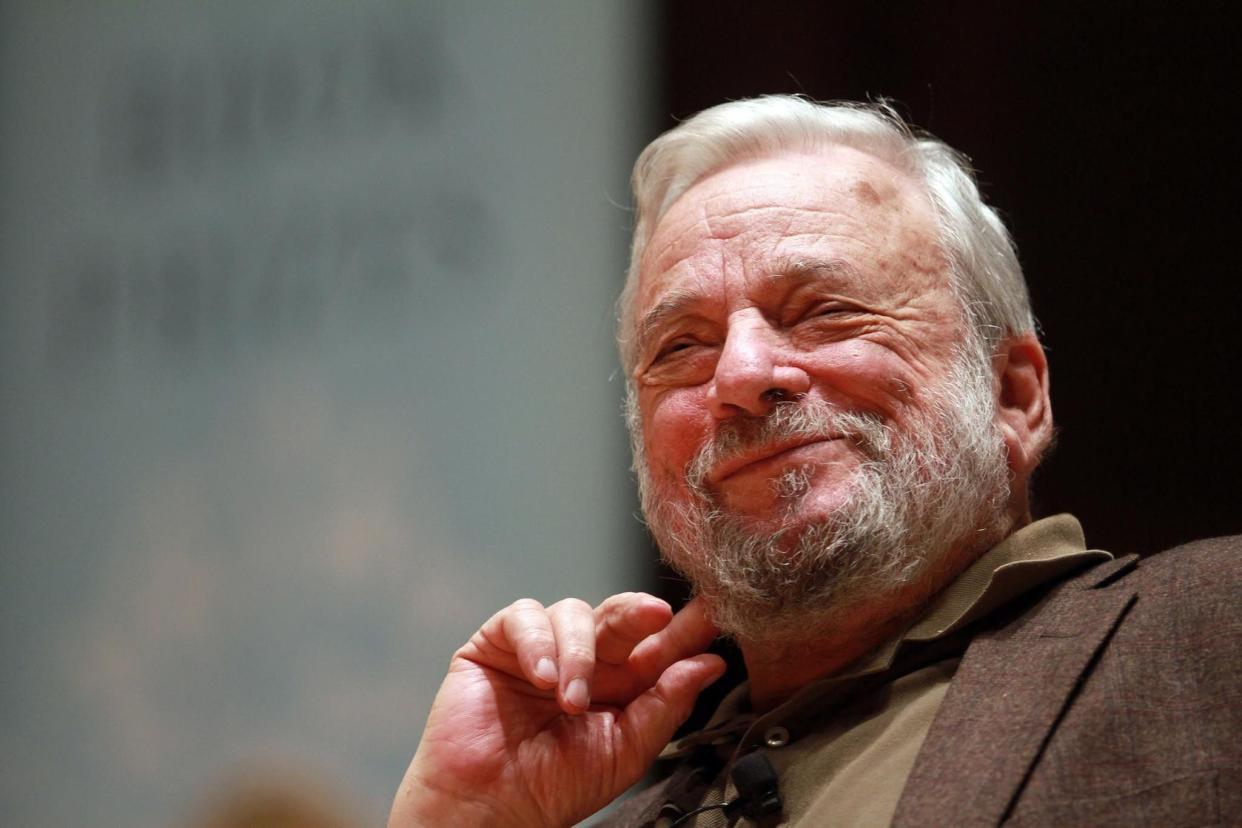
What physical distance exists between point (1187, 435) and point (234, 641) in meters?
2.29

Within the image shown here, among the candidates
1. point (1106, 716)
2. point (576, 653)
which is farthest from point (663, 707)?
point (1106, 716)

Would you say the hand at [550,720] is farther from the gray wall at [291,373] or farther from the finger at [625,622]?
the gray wall at [291,373]

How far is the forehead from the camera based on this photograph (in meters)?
1.75

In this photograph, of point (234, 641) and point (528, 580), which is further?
point (234, 641)

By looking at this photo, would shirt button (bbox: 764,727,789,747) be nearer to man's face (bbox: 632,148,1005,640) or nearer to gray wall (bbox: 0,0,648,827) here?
man's face (bbox: 632,148,1005,640)

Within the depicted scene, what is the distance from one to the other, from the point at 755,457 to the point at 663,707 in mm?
367

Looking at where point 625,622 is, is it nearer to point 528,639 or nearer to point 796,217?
point 528,639

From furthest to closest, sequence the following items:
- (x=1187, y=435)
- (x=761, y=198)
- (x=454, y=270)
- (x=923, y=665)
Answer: (x=454, y=270) < (x=1187, y=435) < (x=761, y=198) < (x=923, y=665)

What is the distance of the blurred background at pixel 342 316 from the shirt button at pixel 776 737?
0.90 m

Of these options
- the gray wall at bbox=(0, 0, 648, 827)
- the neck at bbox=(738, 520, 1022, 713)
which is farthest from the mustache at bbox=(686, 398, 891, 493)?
the gray wall at bbox=(0, 0, 648, 827)

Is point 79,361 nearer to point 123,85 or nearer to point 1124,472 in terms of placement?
point 123,85

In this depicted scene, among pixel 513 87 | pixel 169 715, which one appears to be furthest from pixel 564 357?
pixel 169 715

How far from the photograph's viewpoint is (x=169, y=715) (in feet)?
10.6

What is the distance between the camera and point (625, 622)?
1.63m
